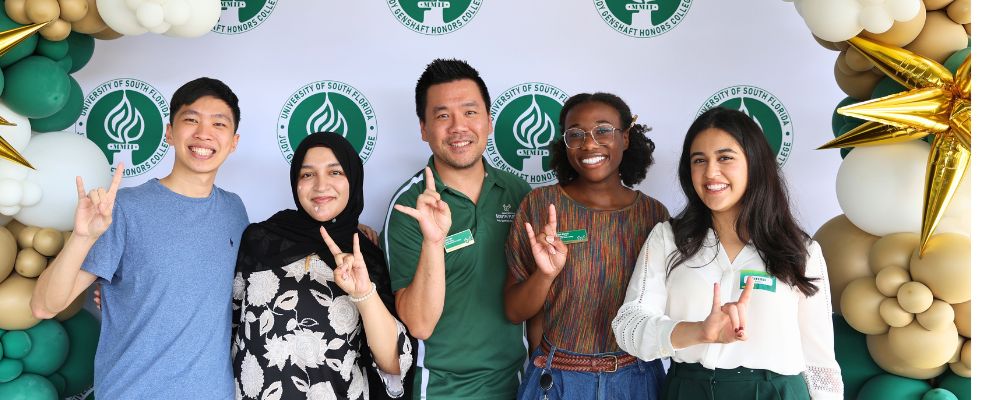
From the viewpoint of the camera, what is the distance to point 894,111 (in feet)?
7.25

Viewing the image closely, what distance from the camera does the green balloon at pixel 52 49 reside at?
2.50m

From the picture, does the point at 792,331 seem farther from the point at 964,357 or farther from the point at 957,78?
the point at 957,78

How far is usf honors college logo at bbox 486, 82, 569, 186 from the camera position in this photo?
317cm

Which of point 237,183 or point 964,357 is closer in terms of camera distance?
point 964,357

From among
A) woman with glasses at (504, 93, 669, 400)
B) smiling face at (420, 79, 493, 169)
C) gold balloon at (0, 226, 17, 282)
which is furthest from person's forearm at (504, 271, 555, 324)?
gold balloon at (0, 226, 17, 282)

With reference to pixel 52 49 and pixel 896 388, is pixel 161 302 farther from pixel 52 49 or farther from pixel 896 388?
pixel 896 388

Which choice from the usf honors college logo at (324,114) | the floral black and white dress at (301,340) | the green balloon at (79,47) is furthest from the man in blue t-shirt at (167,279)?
the usf honors college logo at (324,114)

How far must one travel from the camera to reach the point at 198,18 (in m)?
2.56

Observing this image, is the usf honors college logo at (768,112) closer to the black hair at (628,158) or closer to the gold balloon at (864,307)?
the black hair at (628,158)

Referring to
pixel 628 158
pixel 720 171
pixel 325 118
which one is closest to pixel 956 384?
pixel 720 171

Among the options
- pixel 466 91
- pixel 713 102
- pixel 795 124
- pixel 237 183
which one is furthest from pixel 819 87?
pixel 237 183

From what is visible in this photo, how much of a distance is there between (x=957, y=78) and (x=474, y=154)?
143cm

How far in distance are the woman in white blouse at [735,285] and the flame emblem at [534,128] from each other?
1.02 meters

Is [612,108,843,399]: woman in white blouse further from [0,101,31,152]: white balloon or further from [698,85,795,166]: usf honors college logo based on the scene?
[0,101,31,152]: white balloon
